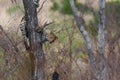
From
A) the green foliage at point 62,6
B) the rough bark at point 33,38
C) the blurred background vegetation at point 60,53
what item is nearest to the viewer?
the rough bark at point 33,38

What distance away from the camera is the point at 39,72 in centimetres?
392

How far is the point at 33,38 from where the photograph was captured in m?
3.78

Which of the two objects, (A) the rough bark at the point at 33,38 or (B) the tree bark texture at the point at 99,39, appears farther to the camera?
(A) the rough bark at the point at 33,38

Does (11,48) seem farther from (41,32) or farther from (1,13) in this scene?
(1,13)

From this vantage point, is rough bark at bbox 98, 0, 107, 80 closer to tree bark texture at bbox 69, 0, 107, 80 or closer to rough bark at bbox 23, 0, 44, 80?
tree bark texture at bbox 69, 0, 107, 80

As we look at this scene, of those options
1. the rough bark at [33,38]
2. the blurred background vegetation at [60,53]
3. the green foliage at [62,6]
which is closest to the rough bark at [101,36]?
the rough bark at [33,38]

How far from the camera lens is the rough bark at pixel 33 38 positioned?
148 inches

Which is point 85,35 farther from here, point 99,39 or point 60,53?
point 60,53

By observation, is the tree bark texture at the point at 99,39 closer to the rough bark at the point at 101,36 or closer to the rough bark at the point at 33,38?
the rough bark at the point at 101,36

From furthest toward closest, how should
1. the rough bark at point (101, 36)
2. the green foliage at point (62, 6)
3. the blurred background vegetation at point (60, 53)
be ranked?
the green foliage at point (62, 6) < the blurred background vegetation at point (60, 53) < the rough bark at point (101, 36)

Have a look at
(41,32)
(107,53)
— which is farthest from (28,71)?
(107,53)

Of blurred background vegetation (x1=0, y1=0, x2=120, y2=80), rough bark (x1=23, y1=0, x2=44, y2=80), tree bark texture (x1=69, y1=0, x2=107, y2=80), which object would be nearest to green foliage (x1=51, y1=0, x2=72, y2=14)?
blurred background vegetation (x1=0, y1=0, x2=120, y2=80)

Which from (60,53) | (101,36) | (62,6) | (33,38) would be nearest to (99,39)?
(101,36)

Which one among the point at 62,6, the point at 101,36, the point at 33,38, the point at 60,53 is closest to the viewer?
the point at 101,36
